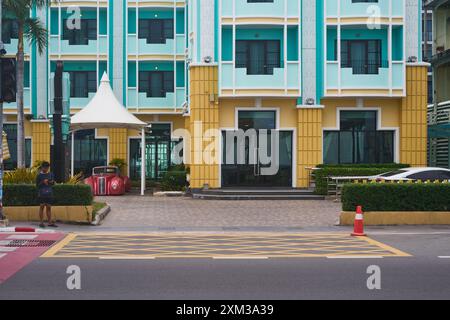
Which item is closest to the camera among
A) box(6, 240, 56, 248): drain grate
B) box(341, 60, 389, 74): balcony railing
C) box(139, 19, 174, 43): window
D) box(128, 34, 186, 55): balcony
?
box(6, 240, 56, 248): drain grate

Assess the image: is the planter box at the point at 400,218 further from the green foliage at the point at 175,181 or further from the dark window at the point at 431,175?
the green foliage at the point at 175,181

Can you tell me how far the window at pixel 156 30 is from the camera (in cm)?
3916

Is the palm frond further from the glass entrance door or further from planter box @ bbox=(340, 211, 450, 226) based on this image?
planter box @ bbox=(340, 211, 450, 226)

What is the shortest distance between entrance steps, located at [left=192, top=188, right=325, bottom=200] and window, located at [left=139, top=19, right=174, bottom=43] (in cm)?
1281

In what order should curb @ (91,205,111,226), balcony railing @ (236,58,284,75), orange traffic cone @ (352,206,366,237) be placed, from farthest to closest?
balcony railing @ (236,58,284,75) → curb @ (91,205,111,226) → orange traffic cone @ (352,206,366,237)

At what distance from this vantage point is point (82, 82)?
3888cm

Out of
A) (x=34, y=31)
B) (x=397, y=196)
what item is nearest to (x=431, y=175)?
(x=397, y=196)

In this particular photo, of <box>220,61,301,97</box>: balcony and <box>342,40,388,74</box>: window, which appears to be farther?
<box>342,40,388,74</box>: window

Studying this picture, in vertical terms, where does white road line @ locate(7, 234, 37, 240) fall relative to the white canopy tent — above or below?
below

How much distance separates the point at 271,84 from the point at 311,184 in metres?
4.82

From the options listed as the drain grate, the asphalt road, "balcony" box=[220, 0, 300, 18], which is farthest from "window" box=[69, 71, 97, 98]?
the asphalt road

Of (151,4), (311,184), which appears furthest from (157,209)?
(151,4)

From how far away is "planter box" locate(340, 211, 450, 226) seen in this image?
1958 cm

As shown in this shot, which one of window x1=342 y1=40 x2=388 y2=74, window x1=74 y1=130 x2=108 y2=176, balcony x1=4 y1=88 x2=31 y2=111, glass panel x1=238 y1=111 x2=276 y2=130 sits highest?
window x1=342 y1=40 x2=388 y2=74
